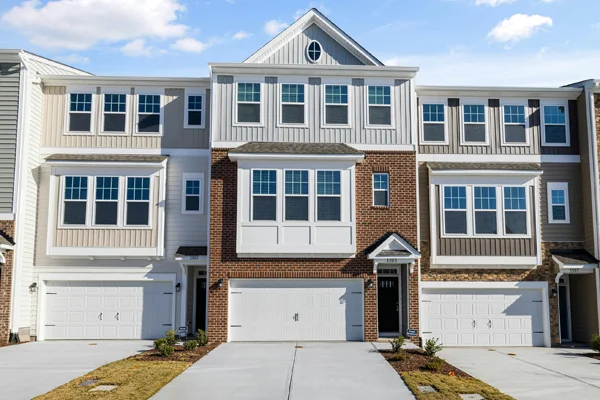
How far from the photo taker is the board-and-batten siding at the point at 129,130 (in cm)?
1919

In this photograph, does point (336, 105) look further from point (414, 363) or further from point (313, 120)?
point (414, 363)

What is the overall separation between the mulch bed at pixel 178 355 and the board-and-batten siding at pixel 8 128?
6.59 meters

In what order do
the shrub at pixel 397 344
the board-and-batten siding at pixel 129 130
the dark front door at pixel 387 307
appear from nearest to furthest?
the shrub at pixel 397 344 < the board-and-batten siding at pixel 129 130 < the dark front door at pixel 387 307

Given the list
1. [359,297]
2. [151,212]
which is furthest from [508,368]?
[151,212]

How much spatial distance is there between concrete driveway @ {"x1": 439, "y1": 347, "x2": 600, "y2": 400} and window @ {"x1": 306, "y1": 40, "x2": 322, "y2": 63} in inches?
390

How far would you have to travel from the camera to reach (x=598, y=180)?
19.0 meters

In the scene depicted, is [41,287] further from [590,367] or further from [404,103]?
[590,367]

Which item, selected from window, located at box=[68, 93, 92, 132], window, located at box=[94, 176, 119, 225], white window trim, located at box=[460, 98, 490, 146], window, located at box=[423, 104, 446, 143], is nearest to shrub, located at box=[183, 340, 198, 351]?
window, located at box=[94, 176, 119, 225]

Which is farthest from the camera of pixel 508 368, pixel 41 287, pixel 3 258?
pixel 41 287

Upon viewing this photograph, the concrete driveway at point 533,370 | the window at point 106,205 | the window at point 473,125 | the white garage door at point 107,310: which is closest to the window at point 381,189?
the window at point 473,125

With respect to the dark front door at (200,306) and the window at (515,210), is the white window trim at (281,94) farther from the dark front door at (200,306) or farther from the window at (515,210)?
the window at (515,210)

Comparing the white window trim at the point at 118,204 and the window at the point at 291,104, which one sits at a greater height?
the window at the point at 291,104

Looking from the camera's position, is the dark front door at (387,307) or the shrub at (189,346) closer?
the shrub at (189,346)

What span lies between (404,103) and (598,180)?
668 centimetres
